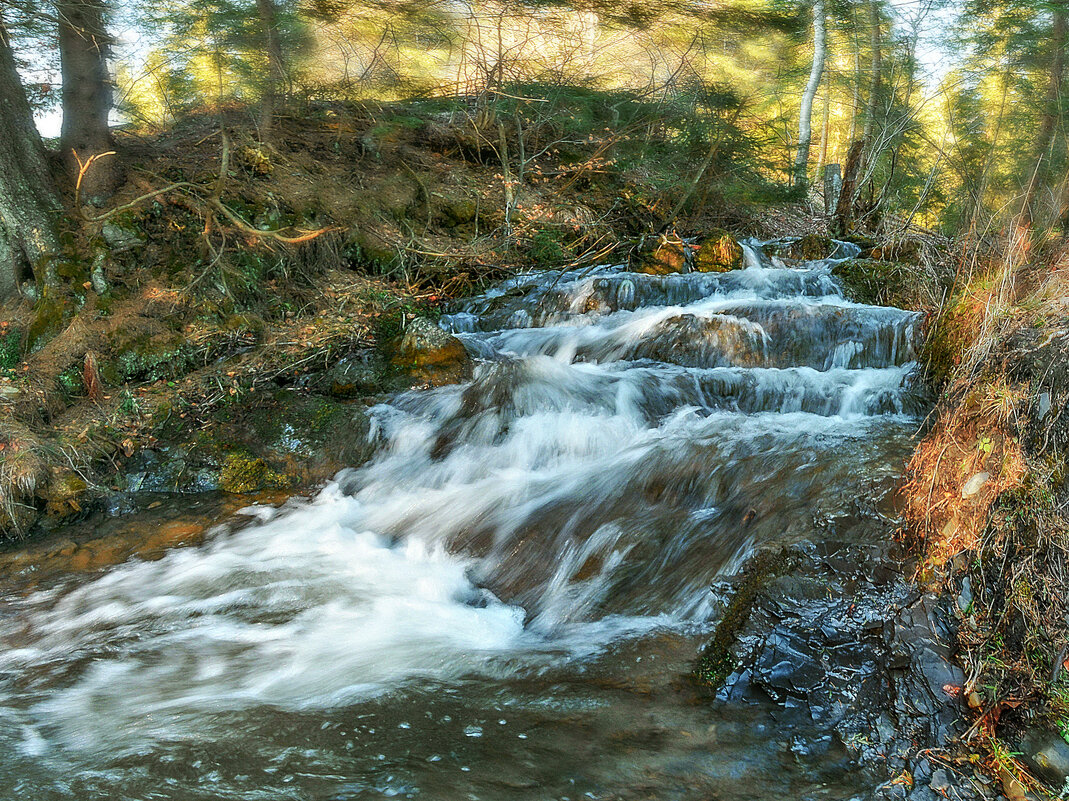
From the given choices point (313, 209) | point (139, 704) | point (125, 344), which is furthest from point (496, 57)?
point (139, 704)

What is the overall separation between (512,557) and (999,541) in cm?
280

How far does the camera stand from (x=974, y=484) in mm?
2812

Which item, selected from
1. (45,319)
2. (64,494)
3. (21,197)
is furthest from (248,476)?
(21,197)

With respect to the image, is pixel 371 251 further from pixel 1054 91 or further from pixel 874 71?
pixel 1054 91

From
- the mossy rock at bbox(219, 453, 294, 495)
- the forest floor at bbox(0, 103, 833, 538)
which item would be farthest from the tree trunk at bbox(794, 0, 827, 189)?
the mossy rock at bbox(219, 453, 294, 495)

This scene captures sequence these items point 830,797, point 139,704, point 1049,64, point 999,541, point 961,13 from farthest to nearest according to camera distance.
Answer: point 961,13 < point 1049,64 < point 139,704 < point 999,541 < point 830,797

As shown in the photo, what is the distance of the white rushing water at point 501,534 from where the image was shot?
3.42 metres

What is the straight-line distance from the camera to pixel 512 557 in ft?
14.9

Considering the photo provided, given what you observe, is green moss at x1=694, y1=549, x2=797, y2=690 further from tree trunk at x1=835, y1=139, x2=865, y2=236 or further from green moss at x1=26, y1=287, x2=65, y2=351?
tree trunk at x1=835, y1=139, x2=865, y2=236

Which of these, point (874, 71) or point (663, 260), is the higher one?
point (874, 71)

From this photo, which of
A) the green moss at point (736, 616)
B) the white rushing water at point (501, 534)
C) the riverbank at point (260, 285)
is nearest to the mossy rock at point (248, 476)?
the riverbank at point (260, 285)

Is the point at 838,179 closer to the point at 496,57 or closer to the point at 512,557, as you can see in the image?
the point at 496,57

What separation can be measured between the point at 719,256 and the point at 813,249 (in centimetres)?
176

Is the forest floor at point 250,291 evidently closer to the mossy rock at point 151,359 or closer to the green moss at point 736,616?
the mossy rock at point 151,359
